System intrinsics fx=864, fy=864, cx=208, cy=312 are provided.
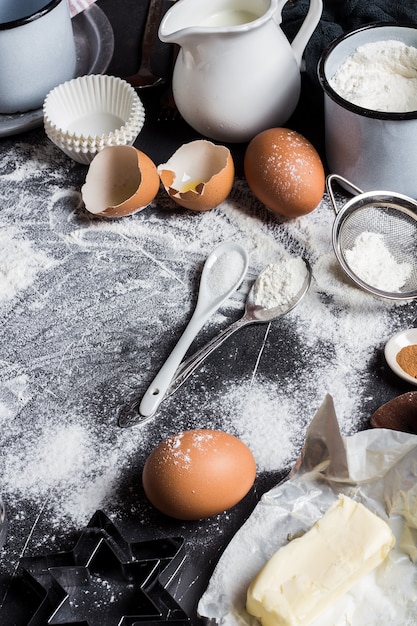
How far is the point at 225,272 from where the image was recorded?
1257 mm

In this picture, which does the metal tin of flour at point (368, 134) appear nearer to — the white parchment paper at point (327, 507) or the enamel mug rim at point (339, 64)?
the enamel mug rim at point (339, 64)

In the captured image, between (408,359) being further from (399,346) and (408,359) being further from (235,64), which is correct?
(235,64)

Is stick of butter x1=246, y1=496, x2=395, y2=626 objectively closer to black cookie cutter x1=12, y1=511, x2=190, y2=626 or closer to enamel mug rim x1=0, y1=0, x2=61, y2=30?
black cookie cutter x1=12, y1=511, x2=190, y2=626

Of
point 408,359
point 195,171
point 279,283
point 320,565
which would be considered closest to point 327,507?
point 320,565

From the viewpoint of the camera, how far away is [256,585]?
92 cm

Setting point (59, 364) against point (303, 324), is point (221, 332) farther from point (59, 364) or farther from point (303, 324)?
point (59, 364)

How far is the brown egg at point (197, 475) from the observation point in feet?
3.25

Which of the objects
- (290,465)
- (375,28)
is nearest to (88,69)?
(375,28)

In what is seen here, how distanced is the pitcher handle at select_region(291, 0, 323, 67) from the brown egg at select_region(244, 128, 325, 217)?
15 centimetres

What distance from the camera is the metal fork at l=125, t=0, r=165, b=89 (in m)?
1.48

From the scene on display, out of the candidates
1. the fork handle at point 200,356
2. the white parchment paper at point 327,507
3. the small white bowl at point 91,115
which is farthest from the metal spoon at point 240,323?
the small white bowl at point 91,115

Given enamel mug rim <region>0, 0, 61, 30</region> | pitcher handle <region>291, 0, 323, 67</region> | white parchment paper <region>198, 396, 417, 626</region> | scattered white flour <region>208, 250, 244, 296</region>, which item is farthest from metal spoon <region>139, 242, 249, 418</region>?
enamel mug rim <region>0, 0, 61, 30</region>

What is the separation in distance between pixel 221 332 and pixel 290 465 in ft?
0.72

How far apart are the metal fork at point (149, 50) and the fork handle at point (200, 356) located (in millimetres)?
512
